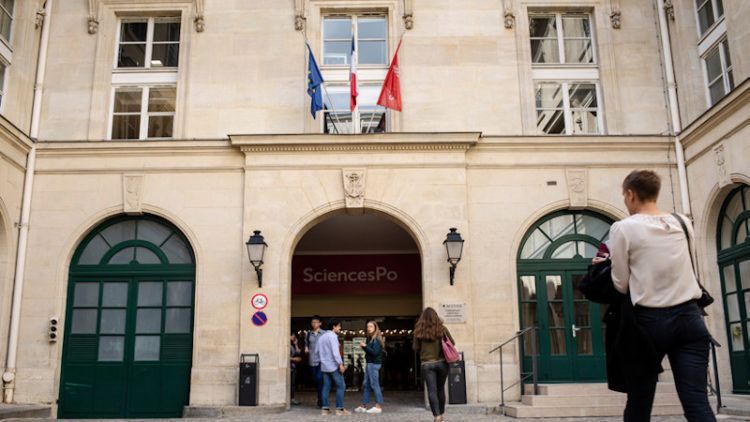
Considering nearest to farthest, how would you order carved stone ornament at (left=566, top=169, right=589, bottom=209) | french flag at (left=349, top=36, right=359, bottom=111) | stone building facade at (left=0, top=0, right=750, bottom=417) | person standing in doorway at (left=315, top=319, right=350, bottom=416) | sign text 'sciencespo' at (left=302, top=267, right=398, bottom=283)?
person standing in doorway at (left=315, top=319, right=350, bottom=416) → stone building facade at (left=0, top=0, right=750, bottom=417) → french flag at (left=349, top=36, right=359, bottom=111) → carved stone ornament at (left=566, top=169, right=589, bottom=209) → sign text 'sciencespo' at (left=302, top=267, right=398, bottom=283)

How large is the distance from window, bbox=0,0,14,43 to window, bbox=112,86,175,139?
98.2 inches

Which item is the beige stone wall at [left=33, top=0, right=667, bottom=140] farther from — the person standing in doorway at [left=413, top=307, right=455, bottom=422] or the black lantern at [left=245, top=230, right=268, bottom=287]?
the person standing in doorway at [left=413, top=307, right=455, bottom=422]

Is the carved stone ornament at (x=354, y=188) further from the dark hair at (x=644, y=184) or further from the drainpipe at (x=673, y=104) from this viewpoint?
the dark hair at (x=644, y=184)

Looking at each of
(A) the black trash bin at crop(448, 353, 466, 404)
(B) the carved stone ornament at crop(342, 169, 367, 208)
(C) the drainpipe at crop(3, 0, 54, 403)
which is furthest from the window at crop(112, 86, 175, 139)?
(A) the black trash bin at crop(448, 353, 466, 404)

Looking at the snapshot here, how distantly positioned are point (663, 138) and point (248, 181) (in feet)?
29.1

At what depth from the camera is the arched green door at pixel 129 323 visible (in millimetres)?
14492

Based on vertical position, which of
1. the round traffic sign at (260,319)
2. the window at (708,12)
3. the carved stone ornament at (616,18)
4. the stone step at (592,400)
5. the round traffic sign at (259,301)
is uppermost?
the carved stone ornament at (616,18)

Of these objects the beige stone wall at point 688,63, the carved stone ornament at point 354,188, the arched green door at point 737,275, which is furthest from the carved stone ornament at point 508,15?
the arched green door at point 737,275

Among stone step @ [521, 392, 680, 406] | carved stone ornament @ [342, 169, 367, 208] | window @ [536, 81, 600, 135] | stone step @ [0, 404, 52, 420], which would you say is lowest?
stone step @ [0, 404, 52, 420]

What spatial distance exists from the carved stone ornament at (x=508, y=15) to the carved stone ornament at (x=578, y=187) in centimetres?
362

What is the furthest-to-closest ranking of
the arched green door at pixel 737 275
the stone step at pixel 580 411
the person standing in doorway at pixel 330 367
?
the arched green door at pixel 737 275 → the person standing in doorway at pixel 330 367 → the stone step at pixel 580 411

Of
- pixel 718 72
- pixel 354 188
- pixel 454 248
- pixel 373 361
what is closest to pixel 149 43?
pixel 354 188

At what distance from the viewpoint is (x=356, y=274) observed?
2141cm

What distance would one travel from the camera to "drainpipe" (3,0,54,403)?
14086 millimetres
